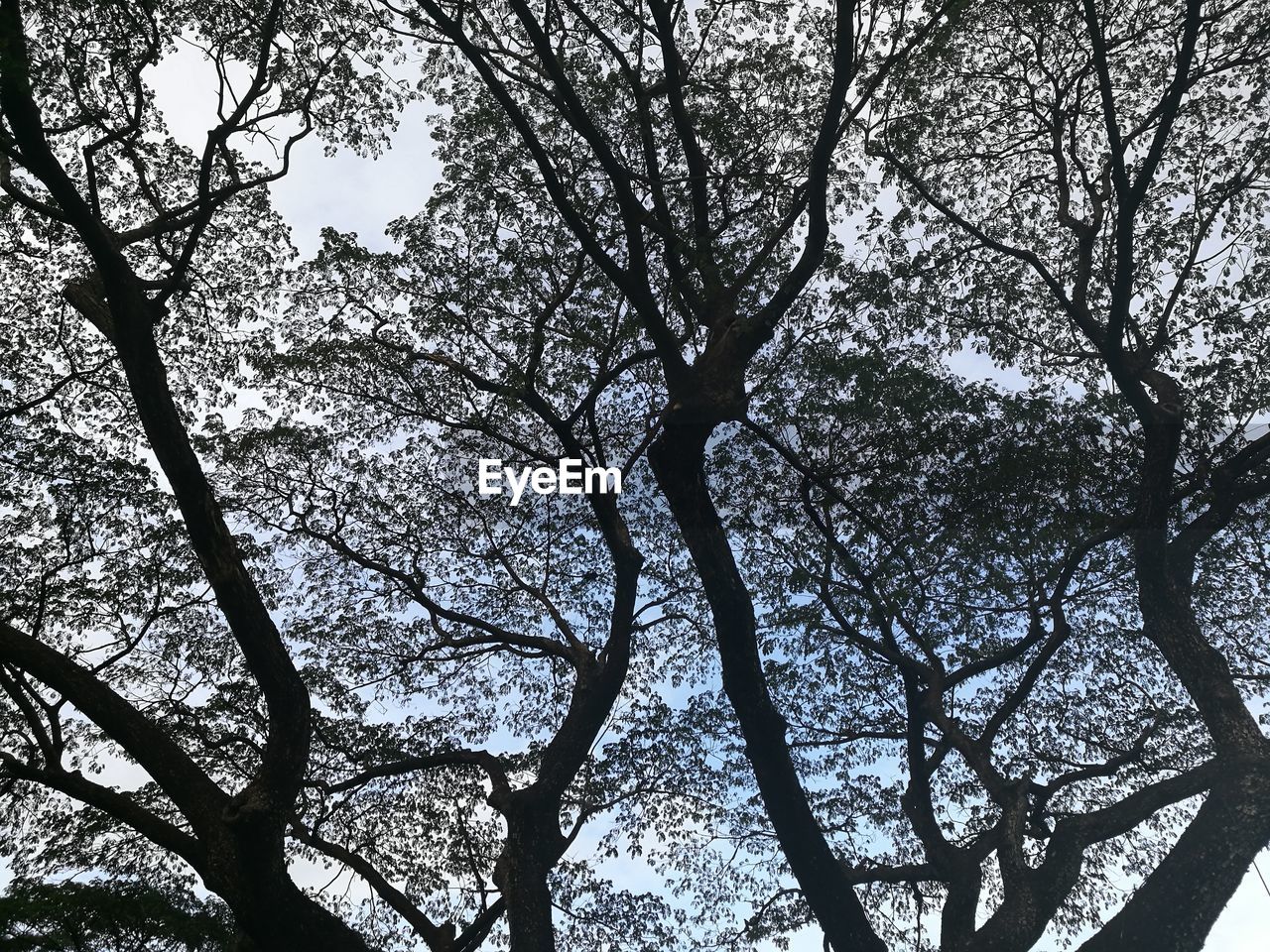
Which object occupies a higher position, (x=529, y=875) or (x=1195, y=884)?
(x=529, y=875)

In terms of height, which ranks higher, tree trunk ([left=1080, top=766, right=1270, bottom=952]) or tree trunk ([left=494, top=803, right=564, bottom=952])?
tree trunk ([left=494, top=803, right=564, bottom=952])

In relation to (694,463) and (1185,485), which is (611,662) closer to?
(694,463)

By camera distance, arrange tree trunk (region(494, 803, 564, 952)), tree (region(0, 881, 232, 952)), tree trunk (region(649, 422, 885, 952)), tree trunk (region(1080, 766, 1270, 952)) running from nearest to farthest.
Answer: tree (region(0, 881, 232, 952))
tree trunk (region(1080, 766, 1270, 952))
tree trunk (region(649, 422, 885, 952))
tree trunk (region(494, 803, 564, 952))

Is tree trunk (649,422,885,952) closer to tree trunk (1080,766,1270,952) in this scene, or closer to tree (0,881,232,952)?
tree trunk (1080,766,1270,952)

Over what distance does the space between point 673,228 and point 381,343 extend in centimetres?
387

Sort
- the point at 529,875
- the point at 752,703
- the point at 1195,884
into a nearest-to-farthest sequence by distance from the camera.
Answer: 1. the point at 1195,884
2. the point at 752,703
3. the point at 529,875

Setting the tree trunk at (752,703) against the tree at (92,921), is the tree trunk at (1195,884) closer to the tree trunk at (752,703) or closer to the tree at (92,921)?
the tree trunk at (752,703)

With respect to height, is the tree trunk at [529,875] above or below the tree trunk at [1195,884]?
above

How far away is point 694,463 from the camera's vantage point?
8297 mm

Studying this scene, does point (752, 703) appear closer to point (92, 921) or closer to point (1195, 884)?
point (1195, 884)

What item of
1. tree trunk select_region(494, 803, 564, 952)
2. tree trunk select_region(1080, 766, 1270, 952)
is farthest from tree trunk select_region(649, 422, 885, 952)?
tree trunk select_region(494, 803, 564, 952)

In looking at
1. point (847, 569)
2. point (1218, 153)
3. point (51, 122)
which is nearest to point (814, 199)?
point (847, 569)

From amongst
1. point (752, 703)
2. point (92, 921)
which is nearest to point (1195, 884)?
point (752, 703)

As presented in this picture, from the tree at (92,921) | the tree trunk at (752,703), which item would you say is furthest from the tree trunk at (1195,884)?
the tree at (92,921)
